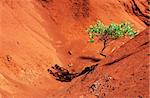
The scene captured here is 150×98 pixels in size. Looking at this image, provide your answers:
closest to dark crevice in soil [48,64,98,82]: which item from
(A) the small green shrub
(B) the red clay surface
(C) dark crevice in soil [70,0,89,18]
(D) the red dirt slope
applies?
(B) the red clay surface

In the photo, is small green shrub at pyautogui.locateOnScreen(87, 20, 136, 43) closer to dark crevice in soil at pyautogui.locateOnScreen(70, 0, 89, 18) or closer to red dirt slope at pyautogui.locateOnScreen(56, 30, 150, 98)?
red dirt slope at pyautogui.locateOnScreen(56, 30, 150, 98)

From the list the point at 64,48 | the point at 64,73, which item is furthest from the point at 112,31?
the point at 64,48

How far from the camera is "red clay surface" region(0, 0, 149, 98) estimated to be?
11844 millimetres

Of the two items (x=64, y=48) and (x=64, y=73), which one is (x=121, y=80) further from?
(x=64, y=48)

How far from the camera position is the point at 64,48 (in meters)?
23.7

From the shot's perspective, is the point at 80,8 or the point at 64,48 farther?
the point at 80,8

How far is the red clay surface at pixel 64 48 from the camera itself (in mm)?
11844

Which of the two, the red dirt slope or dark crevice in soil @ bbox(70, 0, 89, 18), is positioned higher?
dark crevice in soil @ bbox(70, 0, 89, 18)

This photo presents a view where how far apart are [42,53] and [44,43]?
6.63ft

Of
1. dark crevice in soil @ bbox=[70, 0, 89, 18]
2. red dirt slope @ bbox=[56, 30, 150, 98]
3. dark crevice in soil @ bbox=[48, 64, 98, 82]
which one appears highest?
dark crevice in soil @ bbox=[70, 0, 89, 18]

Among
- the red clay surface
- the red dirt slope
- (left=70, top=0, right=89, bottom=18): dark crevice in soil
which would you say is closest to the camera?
the red dirt slope

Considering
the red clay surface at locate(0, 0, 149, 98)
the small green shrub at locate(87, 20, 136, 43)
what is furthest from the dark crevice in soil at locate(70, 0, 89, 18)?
the small green shrub at locate(87, 20, 136, 43)

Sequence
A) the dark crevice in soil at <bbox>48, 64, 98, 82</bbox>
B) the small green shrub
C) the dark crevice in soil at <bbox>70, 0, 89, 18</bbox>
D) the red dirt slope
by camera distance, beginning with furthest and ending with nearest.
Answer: the dark crevice in soil at <bbox>70, 0, 89, 18</bbox> → the small green shrub → the dark crevice in soil at <bbox>48, 64, 98, 82</bbox> → the red dirt slope

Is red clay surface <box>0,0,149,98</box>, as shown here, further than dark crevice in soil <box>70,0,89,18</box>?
No
